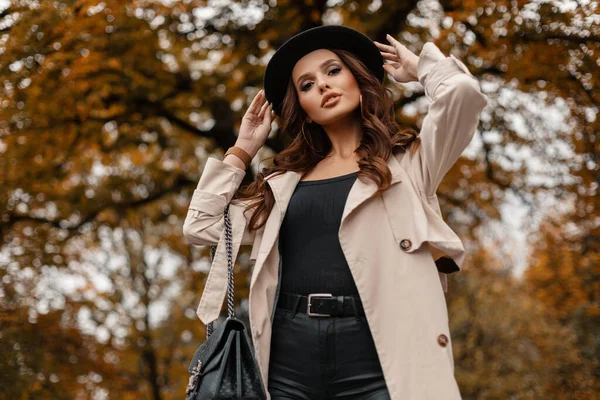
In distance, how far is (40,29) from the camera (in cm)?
542

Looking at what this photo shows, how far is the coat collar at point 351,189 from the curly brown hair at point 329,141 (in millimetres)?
31

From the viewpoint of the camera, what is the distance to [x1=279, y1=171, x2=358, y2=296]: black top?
2.58 meters

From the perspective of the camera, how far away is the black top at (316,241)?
8.46 ft

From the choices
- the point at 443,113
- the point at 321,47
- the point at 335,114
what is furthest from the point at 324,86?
the point at 443,113

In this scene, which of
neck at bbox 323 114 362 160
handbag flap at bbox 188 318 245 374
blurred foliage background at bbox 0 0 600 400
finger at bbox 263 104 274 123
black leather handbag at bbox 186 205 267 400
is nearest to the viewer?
black leather handbag at bbox 186 205 267 400

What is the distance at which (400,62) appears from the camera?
9.52 feet

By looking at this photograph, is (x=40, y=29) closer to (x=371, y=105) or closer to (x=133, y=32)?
(x=133, y=32)

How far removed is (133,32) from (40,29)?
3.86 feet

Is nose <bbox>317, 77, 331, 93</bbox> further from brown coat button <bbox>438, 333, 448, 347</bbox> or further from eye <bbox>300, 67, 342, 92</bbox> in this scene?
brown coat button <bbox>438, 333, 448, 347</bbox>

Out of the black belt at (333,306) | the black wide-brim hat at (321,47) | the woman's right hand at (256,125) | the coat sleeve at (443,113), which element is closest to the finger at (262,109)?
the woman's right hand at (256,125)

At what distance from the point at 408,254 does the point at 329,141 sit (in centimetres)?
79

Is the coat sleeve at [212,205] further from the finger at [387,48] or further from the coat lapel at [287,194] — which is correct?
the finger at [387,48]

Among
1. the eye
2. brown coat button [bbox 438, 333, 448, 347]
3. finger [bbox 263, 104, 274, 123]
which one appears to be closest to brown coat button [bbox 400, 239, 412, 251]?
brown coat button [bbox 438, 333, 448, 347]

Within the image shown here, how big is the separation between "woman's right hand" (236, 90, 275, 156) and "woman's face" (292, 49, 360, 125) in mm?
239
